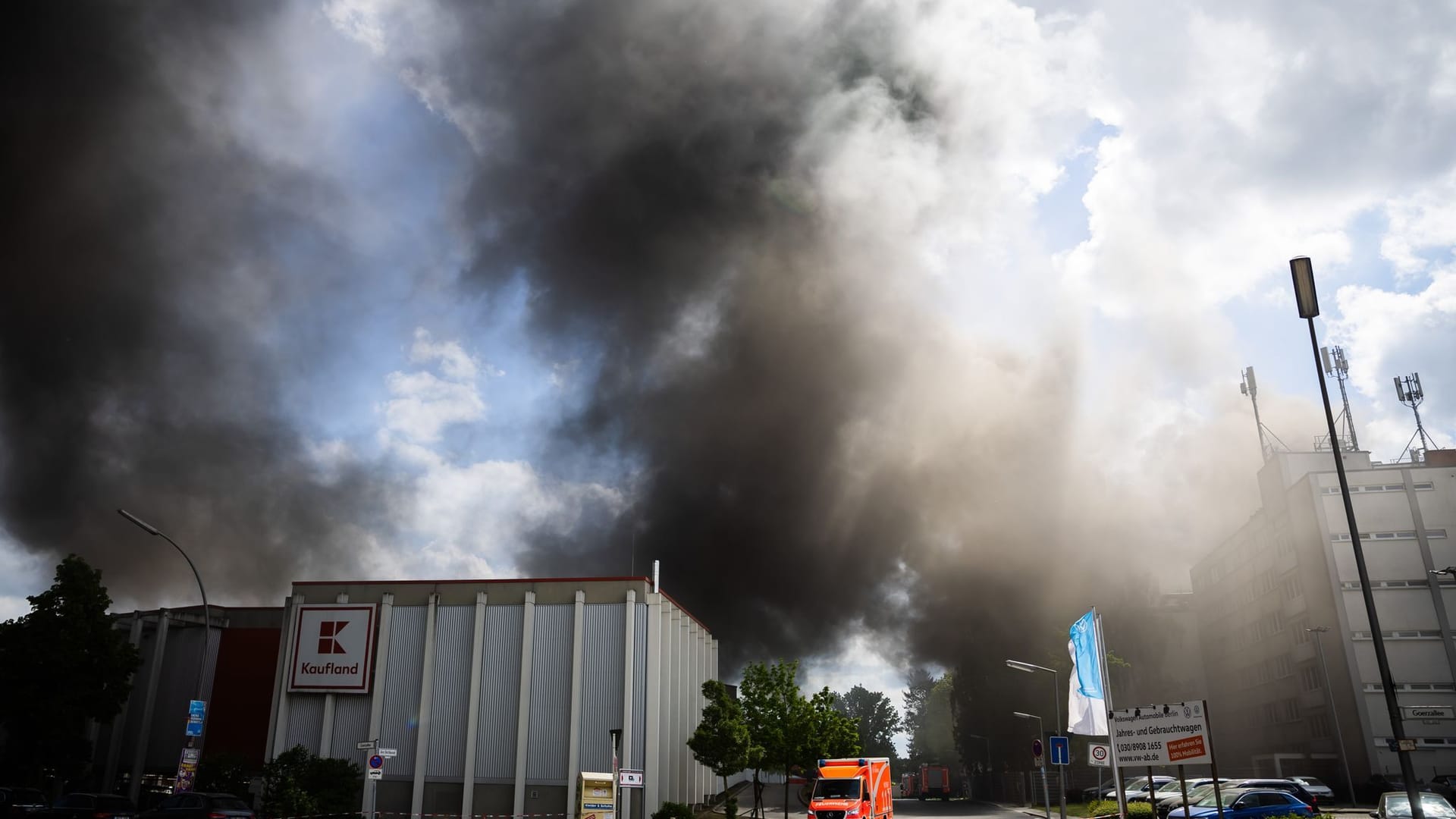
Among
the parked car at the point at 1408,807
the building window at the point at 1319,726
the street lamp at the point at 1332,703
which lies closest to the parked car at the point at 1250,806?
the parked car at the point at 1408,807

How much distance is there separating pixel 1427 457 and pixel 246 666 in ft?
277

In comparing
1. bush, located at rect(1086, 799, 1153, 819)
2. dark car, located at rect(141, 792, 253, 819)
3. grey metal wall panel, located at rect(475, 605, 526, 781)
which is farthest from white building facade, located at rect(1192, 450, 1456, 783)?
dark car, located at rect(141, 792, 253, 819)

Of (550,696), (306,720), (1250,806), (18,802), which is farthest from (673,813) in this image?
(18,802)

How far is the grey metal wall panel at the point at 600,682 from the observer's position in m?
39.7

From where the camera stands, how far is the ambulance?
3133 centimetres

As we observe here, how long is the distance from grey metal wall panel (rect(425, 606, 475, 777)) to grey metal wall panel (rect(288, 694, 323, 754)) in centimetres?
539

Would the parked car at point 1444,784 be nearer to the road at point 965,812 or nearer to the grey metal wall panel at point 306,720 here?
the road at point 965,812

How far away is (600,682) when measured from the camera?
40.6 m

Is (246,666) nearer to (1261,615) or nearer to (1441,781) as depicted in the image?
(1441,781)

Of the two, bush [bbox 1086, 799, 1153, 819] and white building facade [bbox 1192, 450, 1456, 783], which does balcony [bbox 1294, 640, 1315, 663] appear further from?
bush [bbox 1086, 799, 1153, 819]

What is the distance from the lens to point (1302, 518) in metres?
66.4

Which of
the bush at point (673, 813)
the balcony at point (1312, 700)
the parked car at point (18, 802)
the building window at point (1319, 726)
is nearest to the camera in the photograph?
the parked car at point (18, 802)

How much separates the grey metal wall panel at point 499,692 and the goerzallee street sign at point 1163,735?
29.0 meters

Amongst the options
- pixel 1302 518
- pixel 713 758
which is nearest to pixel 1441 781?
pixel 1302 518
